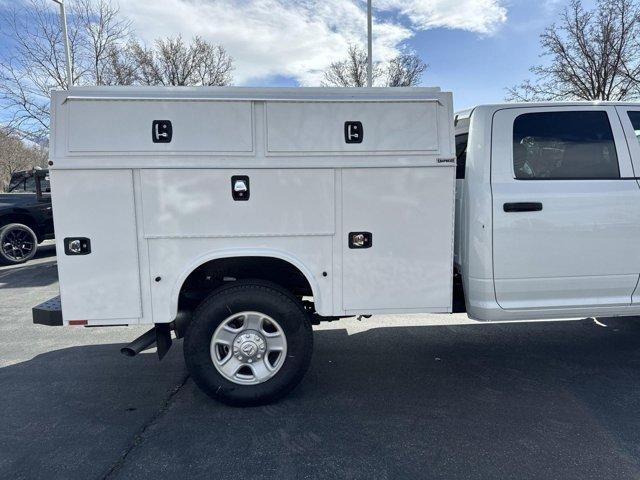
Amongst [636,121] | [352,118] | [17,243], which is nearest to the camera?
[352,118]

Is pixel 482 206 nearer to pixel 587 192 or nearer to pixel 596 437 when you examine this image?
pixel 587 192

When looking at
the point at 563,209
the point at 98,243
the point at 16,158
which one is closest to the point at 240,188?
the point at 98,243

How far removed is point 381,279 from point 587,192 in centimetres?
170

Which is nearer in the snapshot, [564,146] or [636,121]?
[564,146]

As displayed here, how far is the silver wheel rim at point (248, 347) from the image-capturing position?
3266mm

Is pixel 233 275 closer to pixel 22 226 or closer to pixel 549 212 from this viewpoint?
pixel 549 212

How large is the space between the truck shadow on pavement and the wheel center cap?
1.39 feet

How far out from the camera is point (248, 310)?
10.5 ft

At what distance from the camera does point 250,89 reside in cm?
312

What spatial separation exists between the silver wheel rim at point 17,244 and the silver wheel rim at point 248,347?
8.09m

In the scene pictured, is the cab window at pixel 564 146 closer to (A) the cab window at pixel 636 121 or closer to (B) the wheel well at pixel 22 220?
(A) the cab window at pixel 636 121

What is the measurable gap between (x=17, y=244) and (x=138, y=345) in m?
7.77

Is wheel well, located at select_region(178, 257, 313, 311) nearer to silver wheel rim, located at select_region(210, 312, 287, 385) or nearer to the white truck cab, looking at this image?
silver wheel rim, located at select_region(210, 312, 287, 385)

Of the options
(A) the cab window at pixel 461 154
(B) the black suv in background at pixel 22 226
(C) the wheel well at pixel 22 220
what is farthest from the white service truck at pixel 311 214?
(C) the wheel well at pixel 22 220
